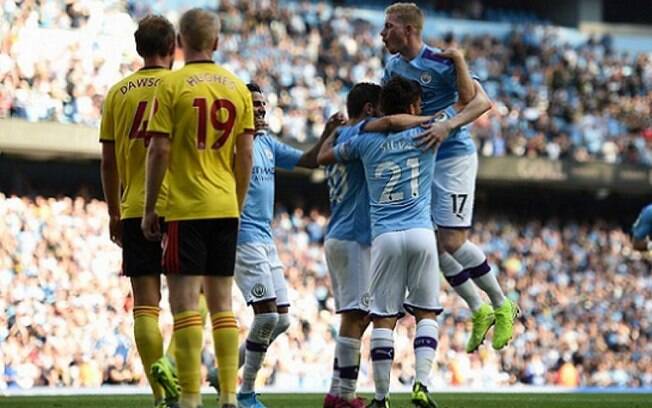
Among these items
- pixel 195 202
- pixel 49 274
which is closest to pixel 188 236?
pixel 195 202

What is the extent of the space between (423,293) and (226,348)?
84.4 inches

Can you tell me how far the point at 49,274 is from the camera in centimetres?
2398

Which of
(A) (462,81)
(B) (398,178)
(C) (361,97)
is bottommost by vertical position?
(B) (398,178)

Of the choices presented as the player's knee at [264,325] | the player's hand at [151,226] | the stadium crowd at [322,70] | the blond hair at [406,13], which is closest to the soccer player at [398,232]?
the blond hair at [406,13]

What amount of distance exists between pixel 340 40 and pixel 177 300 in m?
25.6

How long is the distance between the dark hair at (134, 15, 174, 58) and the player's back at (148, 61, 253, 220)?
2.34 feet

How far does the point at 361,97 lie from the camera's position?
1066cm

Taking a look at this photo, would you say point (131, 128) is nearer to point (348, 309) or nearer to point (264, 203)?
point (264, 203)

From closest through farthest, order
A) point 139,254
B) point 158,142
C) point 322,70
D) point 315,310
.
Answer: point 158,142 → point 139,254 → point 315,310 → point 322,70

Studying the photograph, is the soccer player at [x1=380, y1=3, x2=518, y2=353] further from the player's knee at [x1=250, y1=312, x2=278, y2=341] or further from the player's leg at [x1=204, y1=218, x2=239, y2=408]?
the player's leg at [x1=204, y1=218, x2=239, y2=408]

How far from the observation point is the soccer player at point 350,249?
413 inches

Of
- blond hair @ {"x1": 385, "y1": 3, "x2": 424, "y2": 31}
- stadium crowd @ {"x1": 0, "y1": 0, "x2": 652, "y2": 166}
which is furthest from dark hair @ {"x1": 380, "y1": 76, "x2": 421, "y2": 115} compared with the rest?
stadium crowd @ {"x1": 0, "y1": 0, "x2": 652, "y2": 166}

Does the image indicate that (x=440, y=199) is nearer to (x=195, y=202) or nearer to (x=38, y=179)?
(x=195, y=202)

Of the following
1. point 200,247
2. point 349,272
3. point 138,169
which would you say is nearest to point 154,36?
point 138,169
